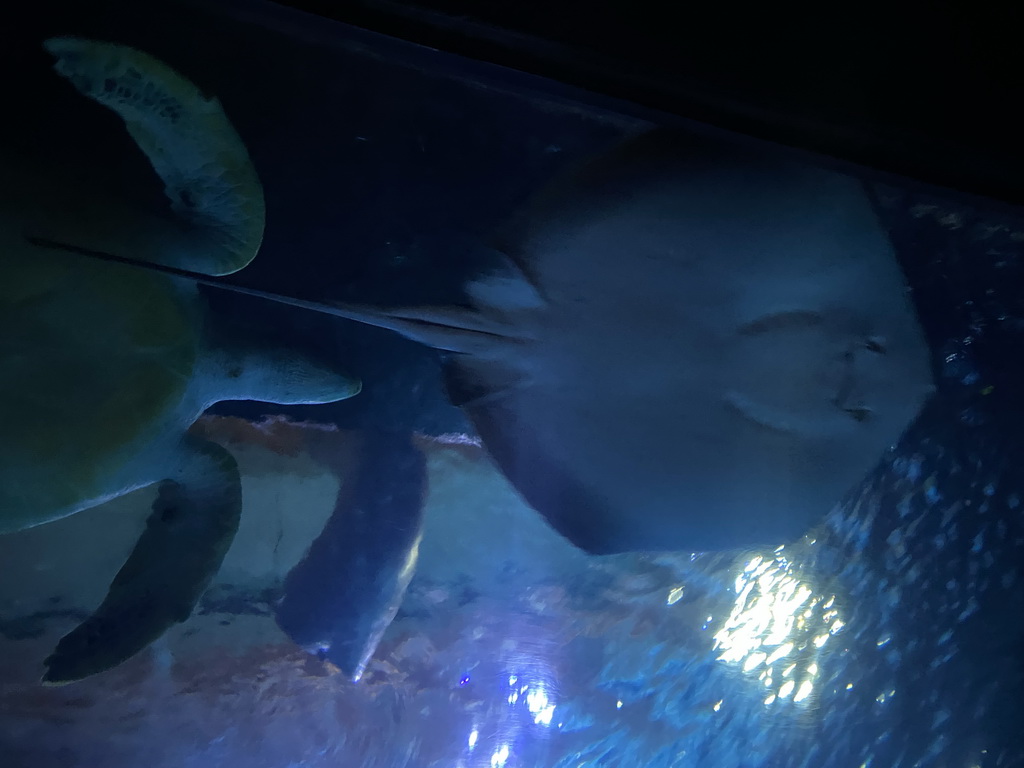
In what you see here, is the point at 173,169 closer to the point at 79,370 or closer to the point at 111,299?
the point at 111,299

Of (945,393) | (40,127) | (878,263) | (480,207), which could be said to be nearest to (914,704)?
(945,393)

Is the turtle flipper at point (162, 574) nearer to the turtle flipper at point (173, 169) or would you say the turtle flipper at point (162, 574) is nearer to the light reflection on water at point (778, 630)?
the turtle flipper at point (173, 169)

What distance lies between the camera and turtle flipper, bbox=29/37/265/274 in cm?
70

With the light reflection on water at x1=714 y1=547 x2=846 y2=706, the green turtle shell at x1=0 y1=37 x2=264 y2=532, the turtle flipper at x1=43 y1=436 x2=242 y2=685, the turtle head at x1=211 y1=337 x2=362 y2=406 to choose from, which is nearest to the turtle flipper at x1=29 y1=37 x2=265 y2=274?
the green turtle shell at x1=0 y1=37 x2=264 y2=532

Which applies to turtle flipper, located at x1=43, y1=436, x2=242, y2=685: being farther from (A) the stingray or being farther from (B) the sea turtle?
(A) the stingray

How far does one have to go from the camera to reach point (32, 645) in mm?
965

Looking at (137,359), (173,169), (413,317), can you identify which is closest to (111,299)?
(137,359)

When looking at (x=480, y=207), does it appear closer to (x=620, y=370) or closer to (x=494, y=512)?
(x=620, y=370)

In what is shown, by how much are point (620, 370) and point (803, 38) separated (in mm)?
468

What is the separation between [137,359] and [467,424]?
0.50 meters

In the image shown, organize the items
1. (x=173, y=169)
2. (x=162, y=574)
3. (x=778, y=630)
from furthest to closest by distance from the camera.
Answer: (x=778, y=630) → (x=162, y=574) → (x=173, y=169)

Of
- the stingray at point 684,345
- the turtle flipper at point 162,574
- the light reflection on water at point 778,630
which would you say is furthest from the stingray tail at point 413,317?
the light reflection on water at point 778,630

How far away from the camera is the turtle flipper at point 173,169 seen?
27.5 inches

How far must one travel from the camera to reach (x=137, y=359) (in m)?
0.87
